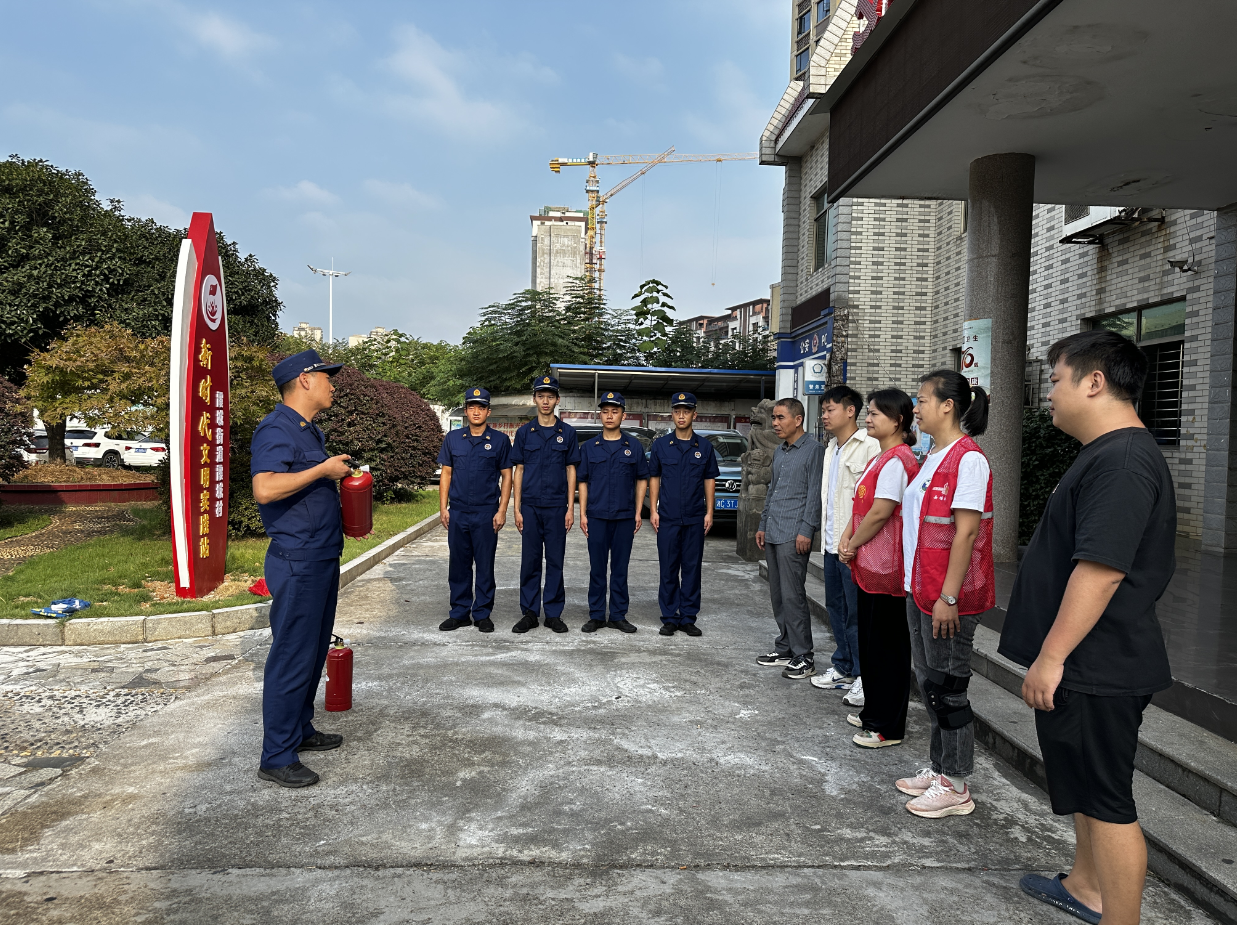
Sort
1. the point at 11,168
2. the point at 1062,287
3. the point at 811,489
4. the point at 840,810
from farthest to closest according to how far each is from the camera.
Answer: the point at 11,168 < the point at 1062,287 < the point at 811,489 < the point at 840,810

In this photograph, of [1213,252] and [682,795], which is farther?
[1213,252]

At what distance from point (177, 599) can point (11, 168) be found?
56.0 feet

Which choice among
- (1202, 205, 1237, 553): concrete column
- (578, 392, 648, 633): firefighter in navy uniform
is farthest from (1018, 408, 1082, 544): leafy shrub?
(578, 392, 648, 633): firefighter in navy uniform

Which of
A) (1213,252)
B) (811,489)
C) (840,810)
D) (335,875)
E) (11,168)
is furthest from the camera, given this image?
(11,168)

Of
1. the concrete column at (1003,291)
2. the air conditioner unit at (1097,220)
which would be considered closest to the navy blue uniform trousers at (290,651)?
the concrete column at (1003,291)

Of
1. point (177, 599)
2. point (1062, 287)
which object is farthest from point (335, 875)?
point (1062, 287)

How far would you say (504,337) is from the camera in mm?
28578

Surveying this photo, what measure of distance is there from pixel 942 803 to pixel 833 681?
188cm

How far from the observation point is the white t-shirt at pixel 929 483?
3455 mm

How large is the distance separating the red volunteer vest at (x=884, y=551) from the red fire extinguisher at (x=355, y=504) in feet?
8.22

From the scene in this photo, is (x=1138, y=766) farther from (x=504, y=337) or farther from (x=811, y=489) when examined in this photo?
(x=504, y=337)

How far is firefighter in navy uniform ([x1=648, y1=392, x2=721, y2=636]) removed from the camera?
7.02 metres

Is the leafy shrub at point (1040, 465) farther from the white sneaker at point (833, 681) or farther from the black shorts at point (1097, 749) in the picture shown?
the black shorts at point (1097, 749)

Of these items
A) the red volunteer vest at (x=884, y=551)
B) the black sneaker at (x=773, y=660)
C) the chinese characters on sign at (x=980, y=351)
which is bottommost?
the black sneaker at (x=773, y=660)
